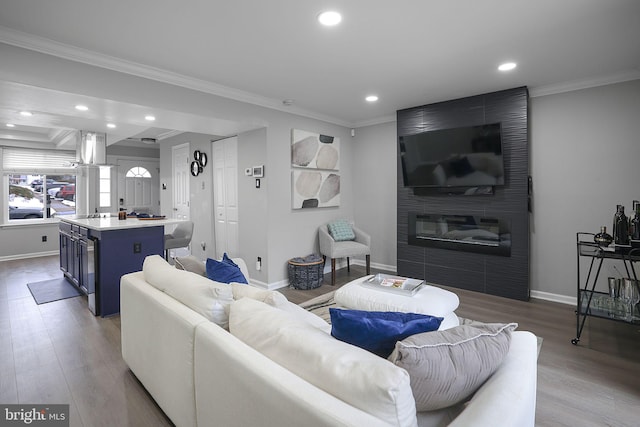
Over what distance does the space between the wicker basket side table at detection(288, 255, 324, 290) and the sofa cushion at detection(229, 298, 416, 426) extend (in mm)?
2888

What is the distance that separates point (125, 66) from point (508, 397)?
365 cm

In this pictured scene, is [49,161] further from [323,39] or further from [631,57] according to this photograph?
[631,57]

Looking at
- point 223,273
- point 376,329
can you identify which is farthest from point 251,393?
point 223,273

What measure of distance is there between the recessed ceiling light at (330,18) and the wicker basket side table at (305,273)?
2.87 metres

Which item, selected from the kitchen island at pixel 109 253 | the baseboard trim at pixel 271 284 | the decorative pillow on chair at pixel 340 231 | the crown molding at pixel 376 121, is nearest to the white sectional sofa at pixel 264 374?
the kitchen island at pixel 109 253

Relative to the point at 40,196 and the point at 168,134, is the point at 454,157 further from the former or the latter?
the point at 40,196

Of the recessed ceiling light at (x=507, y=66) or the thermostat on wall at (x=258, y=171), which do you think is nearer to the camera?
the recessed ceiling light at (x=507, y=66)

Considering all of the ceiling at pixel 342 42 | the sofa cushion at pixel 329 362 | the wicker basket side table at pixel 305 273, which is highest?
the ceiling at pixel 342 42

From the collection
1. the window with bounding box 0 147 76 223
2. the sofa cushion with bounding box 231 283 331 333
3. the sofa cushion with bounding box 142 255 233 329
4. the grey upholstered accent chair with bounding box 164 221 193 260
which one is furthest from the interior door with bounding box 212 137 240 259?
the window with bounding box 0 147 76 223

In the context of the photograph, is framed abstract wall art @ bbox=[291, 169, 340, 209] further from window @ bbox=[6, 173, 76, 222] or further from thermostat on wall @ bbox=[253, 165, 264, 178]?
window @ bbox=[6, 173, 76, 222]

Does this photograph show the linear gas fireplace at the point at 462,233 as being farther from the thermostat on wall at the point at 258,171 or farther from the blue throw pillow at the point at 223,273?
the blue throw pillow at the point at 223,273

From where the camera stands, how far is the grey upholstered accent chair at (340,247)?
4695 mm

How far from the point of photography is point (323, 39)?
2619 millimetres

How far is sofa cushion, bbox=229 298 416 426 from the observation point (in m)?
0.89
